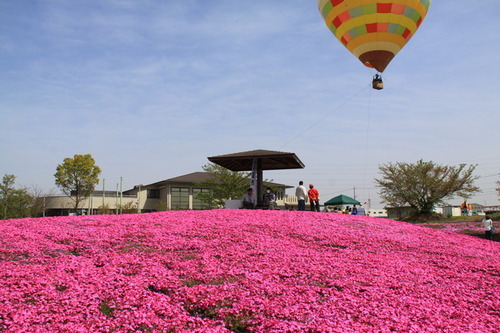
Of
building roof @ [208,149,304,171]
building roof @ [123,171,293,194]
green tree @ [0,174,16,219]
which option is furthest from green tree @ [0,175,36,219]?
building roof @ [208,149,304,171]

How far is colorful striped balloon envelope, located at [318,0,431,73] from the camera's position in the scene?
22.5 meters

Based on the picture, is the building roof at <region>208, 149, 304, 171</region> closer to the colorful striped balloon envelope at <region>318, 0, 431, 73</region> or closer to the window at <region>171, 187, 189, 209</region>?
the colorful striped balloon envelope at <region>318, 0, 431, 73</region>


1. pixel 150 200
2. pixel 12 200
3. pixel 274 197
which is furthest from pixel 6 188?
pixel 274 197

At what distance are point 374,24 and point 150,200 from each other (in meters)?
49.1

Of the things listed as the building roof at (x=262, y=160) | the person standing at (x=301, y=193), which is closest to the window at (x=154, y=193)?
the building roof at (x=262, y=160)

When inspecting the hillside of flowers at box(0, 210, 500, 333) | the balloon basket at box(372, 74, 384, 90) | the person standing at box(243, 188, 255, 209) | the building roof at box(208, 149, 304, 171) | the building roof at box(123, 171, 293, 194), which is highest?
the balloon basket at box(372, 74, 384, 90)

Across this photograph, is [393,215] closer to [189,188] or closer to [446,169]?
[446,169]

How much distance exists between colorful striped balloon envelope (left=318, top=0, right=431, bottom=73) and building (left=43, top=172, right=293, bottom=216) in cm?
3548

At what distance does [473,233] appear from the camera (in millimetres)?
23328

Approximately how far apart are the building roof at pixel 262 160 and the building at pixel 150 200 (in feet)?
114

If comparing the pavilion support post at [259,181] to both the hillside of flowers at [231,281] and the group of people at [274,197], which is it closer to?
the group of people at [274,197]

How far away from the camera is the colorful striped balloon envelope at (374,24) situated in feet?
73.9

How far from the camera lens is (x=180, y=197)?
Result: 200 ft

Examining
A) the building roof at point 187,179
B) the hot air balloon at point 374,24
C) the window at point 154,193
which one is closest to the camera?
the hot air balloon at point 374,24
